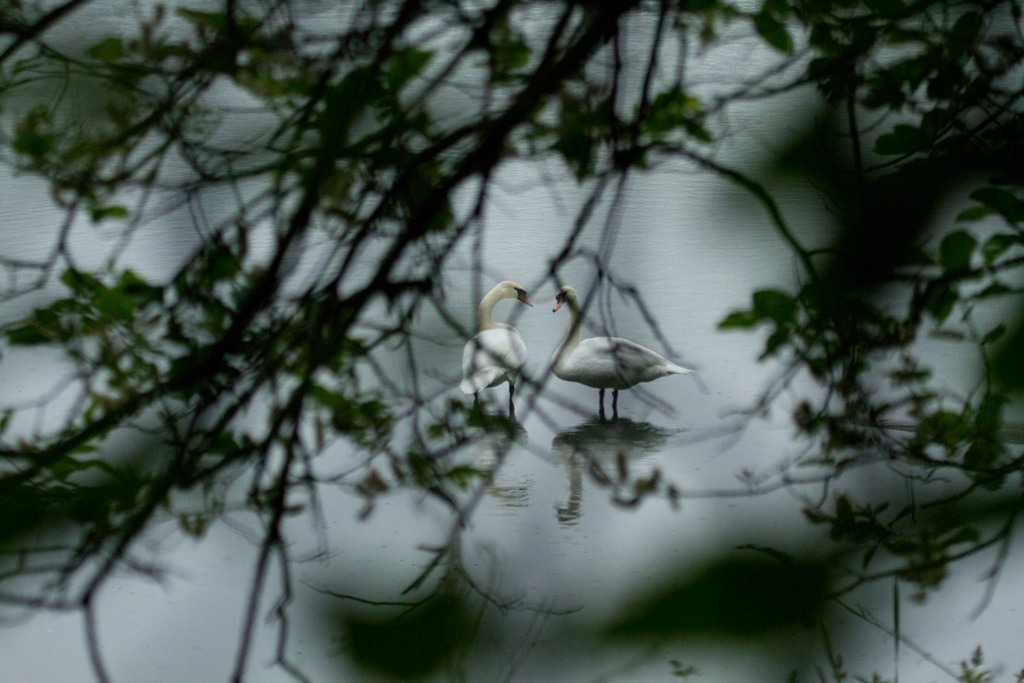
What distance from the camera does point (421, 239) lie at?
37.8 inches

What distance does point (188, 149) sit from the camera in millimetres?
847

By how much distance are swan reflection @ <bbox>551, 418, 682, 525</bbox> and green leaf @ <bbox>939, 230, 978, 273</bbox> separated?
6.32 feet

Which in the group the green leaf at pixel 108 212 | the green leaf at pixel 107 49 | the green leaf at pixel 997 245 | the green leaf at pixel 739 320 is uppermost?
the green leaf at pixel 107 49

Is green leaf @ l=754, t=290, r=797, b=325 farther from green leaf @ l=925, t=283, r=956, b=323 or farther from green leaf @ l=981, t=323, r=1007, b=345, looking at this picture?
green leaf @ l=981, t=323, r=1007, b=345

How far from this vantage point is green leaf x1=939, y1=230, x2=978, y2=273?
62 cm

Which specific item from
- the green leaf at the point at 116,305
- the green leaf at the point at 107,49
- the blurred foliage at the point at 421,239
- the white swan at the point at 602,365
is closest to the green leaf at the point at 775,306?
the blurred foliage at the point at 421,239

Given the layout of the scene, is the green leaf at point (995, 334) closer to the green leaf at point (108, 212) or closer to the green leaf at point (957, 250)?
the green leaf at point (957, 250)

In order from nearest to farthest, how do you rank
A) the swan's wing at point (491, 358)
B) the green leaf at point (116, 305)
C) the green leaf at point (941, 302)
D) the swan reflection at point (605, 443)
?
the green leaf at point (941, 302), the swan's wing at point (491, 358), the green leaf at point (116, 305), the swan reflection at point (605, 443)

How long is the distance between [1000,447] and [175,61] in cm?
59

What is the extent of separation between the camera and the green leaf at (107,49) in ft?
1.85

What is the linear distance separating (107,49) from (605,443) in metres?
2.52

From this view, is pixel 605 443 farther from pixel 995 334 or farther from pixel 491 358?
pixel 995 334

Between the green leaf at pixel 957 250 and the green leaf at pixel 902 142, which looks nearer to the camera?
the green leaf at pixel 902 142

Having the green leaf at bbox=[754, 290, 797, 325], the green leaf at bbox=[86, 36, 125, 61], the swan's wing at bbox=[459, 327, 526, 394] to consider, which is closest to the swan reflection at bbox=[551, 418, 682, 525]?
the swan's wing at bbox=[459, 327, 526, 394]
